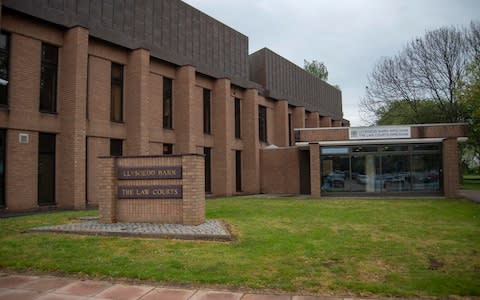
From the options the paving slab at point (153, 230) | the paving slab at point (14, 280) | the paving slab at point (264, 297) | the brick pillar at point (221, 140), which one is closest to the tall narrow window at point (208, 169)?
the brick pillar at point (221, 140)

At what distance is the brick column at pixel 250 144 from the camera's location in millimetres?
28625

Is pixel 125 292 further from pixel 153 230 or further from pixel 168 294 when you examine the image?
pixel 153 230

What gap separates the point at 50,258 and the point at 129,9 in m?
16.6

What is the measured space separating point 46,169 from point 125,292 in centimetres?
1329

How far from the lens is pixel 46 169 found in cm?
1647

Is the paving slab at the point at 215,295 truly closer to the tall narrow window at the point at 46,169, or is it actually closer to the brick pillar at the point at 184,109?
the tall narrow window at the point at 46,169

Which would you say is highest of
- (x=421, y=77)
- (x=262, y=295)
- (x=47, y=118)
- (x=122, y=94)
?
(x=421, y=77)

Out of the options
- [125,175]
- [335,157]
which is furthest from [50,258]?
[335,157]

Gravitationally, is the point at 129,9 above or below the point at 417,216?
above

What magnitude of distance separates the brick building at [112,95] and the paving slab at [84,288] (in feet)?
37.8

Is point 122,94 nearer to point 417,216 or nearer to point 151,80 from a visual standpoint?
point 151,80

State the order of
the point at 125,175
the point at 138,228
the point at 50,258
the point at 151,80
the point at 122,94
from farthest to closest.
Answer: the point at 151,80
the point at 122,94
the point at 125,175
the point at 138,228
the point at 50,258

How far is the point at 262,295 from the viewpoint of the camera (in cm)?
501

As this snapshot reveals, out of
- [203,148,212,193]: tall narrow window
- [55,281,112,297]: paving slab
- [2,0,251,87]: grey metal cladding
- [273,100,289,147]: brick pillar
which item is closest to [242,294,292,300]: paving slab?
[55,281,112,297]: paving slab
